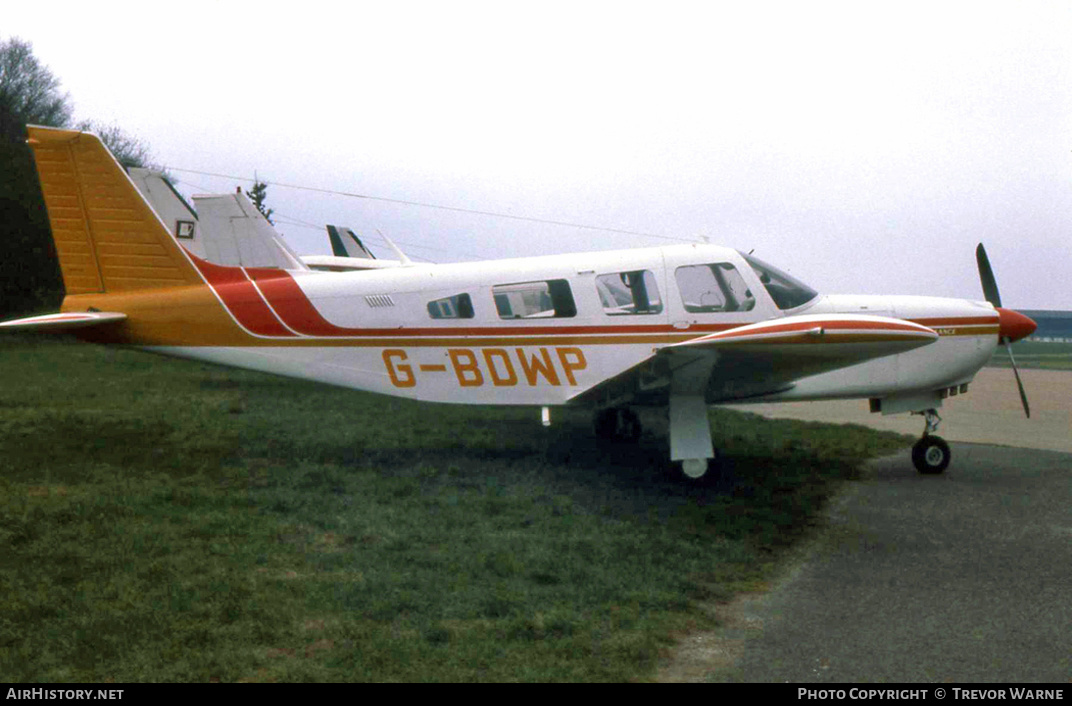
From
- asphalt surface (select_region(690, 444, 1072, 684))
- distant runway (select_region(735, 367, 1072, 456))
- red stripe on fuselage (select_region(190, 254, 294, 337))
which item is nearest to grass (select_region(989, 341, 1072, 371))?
distant runway (select_region(735, 367, 1072, 456))

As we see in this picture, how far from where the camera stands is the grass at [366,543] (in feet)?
14.9

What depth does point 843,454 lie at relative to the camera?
11.5 meters

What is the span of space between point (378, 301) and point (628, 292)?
2.63 meters

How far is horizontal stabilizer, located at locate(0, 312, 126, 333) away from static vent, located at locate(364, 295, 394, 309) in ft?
8.48

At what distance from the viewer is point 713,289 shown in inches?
376

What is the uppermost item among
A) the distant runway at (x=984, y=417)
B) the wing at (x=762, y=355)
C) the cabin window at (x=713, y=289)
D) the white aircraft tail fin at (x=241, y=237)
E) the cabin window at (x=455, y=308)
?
the white aircraft tail fin at (x=241, y=237)

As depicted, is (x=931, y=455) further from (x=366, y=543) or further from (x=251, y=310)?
(x=251, y=310)

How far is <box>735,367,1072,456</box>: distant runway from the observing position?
13680 mm

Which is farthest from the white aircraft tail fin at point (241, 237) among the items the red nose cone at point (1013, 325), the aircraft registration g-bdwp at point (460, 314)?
the red nose cone at point (1013, 325)

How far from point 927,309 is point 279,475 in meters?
7.06

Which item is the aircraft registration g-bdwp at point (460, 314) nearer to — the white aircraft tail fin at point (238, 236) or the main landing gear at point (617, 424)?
the white aircraft tail fin at point (238, 236)

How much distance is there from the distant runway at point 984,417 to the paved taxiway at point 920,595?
2.62m

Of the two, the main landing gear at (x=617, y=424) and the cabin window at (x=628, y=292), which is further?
the main landing gear at (x=617, y=424)
